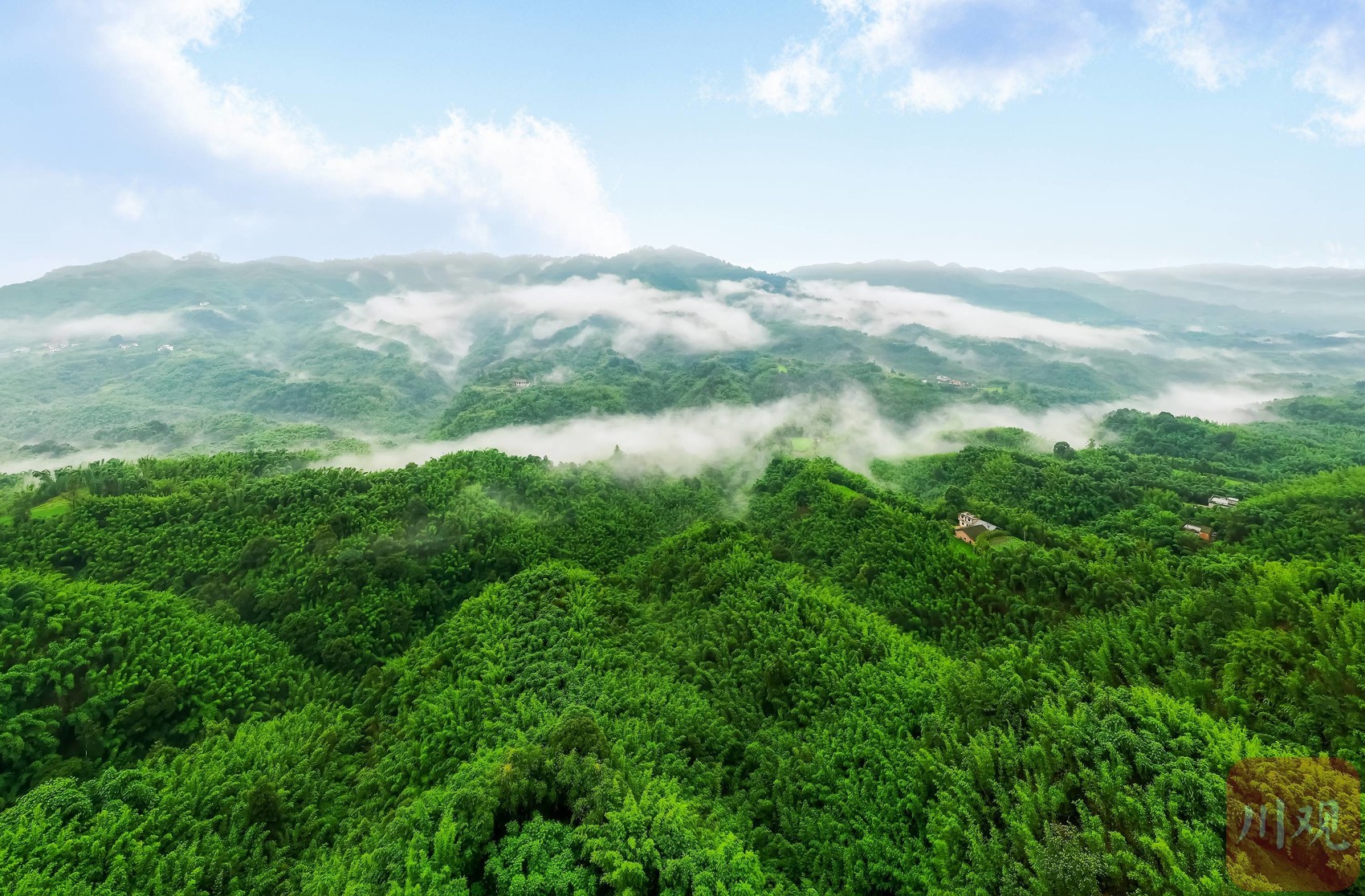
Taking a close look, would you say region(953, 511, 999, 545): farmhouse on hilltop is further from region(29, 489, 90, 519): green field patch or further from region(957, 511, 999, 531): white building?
region(29, 489, 90, 519): green field patch

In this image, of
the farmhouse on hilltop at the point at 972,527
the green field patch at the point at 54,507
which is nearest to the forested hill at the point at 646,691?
the green field patch at the point at 54,507

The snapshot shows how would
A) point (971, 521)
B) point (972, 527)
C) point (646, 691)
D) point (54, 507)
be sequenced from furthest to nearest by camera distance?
point (971, 521)
point (972, 527)
point (54, 507)
point (646, 691)

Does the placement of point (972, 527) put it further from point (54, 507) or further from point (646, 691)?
point (54, 507)

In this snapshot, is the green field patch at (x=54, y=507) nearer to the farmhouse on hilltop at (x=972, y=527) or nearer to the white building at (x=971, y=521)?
the farmhouse on hilltop at (x=972, y=527)

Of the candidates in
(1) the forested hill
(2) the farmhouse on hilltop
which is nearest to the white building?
(2) the farmhouse on hilltop

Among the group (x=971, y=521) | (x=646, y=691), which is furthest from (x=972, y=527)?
(x=646, y=691)

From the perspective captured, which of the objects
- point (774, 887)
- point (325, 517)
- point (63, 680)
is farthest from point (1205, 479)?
point (63, 680)

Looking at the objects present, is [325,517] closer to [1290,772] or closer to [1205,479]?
[1290,772]

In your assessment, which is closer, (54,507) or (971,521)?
(54,507)
